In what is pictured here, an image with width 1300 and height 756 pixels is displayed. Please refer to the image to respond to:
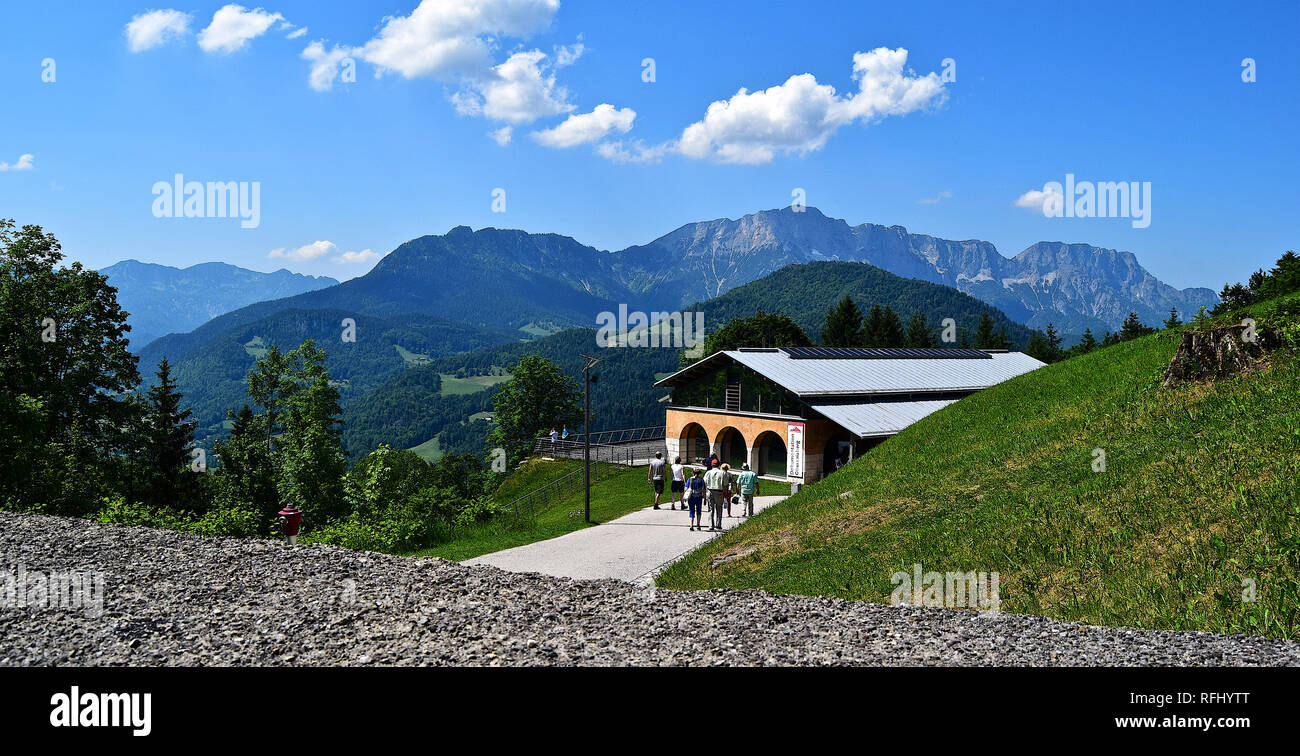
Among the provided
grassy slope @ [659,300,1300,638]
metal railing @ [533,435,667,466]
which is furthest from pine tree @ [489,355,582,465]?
grassy slope @ [659,300,1300,638]

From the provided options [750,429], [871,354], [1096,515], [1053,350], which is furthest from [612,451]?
[1053,350]

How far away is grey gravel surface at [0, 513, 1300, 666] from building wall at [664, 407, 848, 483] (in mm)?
28974

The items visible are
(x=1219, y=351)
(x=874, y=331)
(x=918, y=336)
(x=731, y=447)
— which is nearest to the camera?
(x=1219, y=351)

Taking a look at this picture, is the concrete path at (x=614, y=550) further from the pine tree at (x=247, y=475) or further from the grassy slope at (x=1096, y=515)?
the pine tree at (x=247, y=475)

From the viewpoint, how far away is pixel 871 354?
1924 inches

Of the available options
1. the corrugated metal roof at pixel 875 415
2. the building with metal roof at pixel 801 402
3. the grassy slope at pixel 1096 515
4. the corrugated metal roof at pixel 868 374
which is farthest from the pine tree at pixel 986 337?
the grassy slope at pixel 1096 515

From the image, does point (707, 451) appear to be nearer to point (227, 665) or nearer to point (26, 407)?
point (26, 407)

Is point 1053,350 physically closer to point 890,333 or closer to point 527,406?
point 890,333

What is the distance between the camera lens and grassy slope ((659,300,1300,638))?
28.7 feet

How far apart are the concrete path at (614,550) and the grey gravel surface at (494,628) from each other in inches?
277

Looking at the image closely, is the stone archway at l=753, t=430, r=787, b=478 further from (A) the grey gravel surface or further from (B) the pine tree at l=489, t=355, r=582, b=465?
(B) the pine tree at l=489, t=355, r=582, b=465

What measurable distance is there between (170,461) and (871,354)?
167ft

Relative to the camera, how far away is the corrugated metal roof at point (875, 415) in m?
35.7
